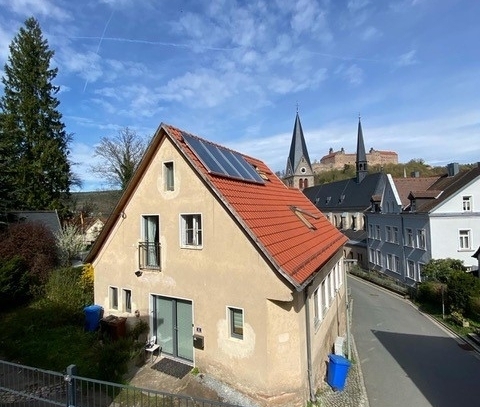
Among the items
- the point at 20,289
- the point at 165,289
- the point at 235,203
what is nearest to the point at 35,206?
the point at 20,289

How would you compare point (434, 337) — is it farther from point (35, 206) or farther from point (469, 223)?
point (35, 206)

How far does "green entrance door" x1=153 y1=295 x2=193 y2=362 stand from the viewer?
35.8 feet

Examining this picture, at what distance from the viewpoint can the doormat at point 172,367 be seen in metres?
10.4

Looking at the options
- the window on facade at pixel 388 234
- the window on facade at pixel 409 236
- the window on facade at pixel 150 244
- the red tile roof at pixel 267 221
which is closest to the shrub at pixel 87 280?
the red tile roof at pixel 267 221

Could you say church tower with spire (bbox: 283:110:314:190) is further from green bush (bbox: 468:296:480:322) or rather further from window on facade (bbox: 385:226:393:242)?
green bush (bbox: 468:296:480:322)

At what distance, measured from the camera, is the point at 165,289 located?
11344 millimetres

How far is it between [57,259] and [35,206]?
15.4m

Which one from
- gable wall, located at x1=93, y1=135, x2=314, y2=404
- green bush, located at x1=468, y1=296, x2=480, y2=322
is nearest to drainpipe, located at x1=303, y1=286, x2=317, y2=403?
gable wall, located at x1=93, y1=135, x2=314, y2=404

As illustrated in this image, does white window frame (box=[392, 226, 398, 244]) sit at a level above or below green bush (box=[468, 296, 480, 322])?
above

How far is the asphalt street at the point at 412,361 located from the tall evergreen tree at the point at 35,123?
3023 cm

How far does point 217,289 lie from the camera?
32.8 feet

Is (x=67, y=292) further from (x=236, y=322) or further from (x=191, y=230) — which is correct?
(x=236, y=322)

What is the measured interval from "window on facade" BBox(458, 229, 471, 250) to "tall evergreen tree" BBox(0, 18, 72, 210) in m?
36.9

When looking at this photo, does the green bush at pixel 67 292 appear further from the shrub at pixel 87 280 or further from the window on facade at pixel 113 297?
the window on facade at pixel 113 297
